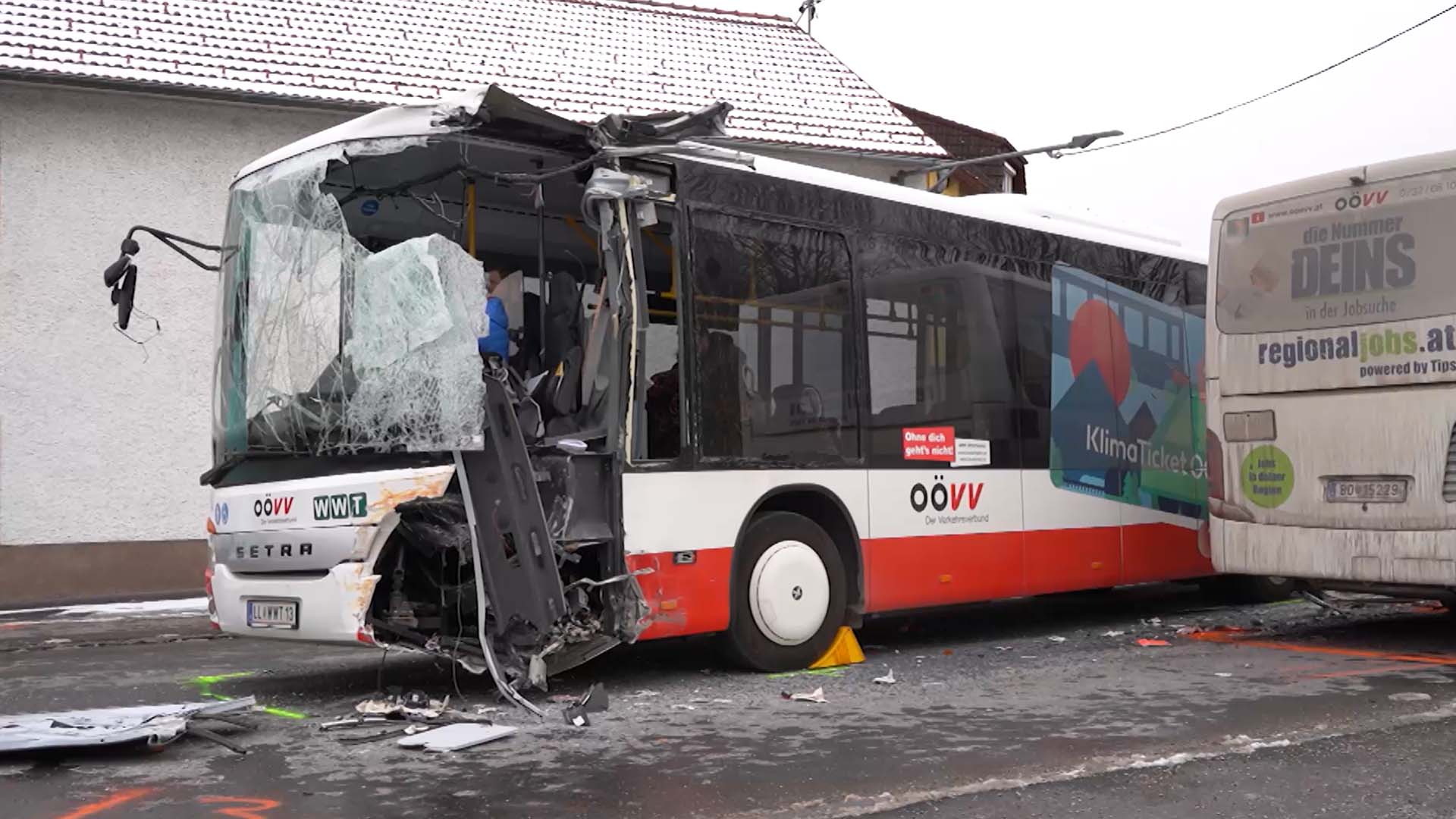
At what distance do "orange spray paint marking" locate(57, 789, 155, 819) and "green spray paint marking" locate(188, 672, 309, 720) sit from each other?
1656mm

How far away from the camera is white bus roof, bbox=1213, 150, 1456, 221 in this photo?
8664 mm

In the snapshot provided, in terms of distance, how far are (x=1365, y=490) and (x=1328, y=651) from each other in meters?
1.12

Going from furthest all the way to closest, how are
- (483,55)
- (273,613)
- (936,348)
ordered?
(483,55) → (936,348) → (273,613)

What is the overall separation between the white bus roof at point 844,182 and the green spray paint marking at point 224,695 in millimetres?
2947

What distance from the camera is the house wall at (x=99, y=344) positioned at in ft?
49.3

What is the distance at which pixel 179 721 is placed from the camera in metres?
6.27

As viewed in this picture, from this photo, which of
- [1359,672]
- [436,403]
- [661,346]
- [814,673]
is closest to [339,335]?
[436,403]

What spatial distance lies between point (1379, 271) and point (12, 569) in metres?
13.4

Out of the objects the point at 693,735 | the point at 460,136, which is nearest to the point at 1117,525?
the point at 693,735

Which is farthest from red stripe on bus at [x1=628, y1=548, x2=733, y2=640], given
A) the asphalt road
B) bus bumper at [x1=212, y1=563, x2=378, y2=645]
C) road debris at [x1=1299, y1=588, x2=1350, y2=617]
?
road debris at [x1=1299, y1=588, x2=1350, y2=617]

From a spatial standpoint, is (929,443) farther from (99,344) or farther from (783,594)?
(99,344)

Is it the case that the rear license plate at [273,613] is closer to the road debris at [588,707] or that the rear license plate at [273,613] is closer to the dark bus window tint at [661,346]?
the road debris at [588,707]

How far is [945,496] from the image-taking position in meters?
9.22

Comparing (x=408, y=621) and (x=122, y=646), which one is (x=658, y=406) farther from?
(x=122, y=646)
